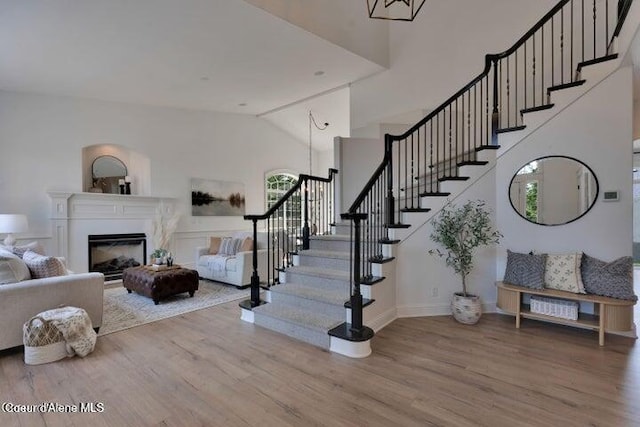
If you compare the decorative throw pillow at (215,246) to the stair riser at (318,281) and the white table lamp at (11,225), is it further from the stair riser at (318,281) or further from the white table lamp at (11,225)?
the white table lamp at (11,225)

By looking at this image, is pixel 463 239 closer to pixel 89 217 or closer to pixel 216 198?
pixel 216 198

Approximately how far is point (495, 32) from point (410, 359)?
492 centimetres

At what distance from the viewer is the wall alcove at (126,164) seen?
19.7 feet

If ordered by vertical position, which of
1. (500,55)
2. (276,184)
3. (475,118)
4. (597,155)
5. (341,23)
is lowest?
(597,155)

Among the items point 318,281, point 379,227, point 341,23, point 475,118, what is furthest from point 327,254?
point 341,23

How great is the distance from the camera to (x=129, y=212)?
620 cm

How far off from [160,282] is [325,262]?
2.38 meters

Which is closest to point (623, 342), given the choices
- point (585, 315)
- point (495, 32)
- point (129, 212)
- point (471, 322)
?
A: point (585, 315)

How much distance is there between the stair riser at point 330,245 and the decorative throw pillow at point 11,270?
3230 millimetres

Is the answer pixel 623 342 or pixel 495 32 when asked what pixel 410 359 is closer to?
pixel 623 342

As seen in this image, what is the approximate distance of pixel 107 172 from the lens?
6.30 m

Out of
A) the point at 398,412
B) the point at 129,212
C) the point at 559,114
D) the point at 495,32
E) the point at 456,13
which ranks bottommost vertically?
the point at 398,412

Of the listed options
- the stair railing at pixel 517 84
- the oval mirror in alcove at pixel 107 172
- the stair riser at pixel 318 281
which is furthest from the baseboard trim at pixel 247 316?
the oval mirror in alcove at pixel 107 172

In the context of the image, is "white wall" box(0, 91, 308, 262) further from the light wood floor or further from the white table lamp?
the light wood floor
